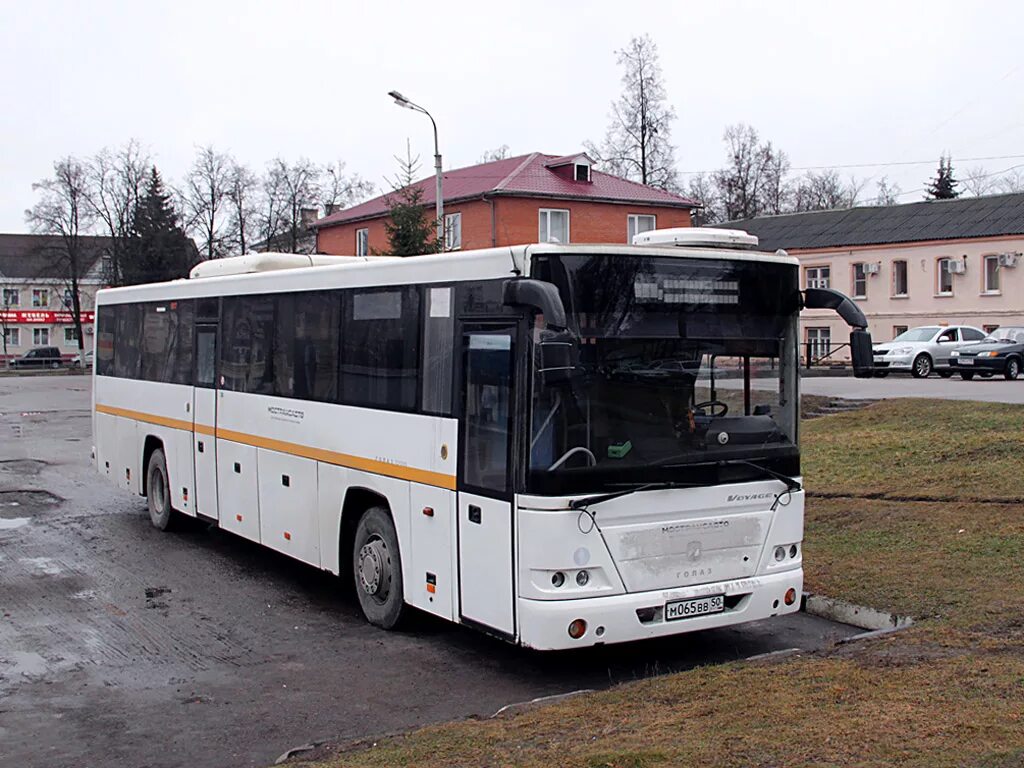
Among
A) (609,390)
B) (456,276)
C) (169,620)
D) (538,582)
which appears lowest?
(169,620)

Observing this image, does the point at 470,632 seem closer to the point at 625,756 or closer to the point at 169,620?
the point at 169,620

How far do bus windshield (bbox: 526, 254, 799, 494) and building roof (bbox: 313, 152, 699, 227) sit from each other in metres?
43.1

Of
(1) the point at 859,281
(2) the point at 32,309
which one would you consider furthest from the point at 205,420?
(2) the point at 32,309

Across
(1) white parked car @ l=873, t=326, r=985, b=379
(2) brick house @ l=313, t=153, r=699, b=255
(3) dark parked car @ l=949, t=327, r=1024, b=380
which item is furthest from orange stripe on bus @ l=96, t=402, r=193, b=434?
(2) brick house @ l=313, t=153, r=699, b=255

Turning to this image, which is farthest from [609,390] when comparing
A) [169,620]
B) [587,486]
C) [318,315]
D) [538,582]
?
[169,620]

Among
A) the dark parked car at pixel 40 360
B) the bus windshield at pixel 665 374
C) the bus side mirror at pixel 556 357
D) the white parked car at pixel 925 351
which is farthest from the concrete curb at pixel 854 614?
the dark parked car at pixel 40 360

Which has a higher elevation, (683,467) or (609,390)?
(609,390)

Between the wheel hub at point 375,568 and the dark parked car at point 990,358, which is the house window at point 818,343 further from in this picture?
the wheel hub at point 375,568

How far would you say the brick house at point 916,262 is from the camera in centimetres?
5178

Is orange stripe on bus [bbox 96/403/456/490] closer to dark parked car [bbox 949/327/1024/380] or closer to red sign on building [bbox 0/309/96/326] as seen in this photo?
dark parked car [bbox 949/327/1024/380]

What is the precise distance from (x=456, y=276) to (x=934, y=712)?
4228 mm

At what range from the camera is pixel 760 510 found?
8039mm

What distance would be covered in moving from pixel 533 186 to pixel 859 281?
58.5 ft

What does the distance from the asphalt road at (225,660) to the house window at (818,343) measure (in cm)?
3634
